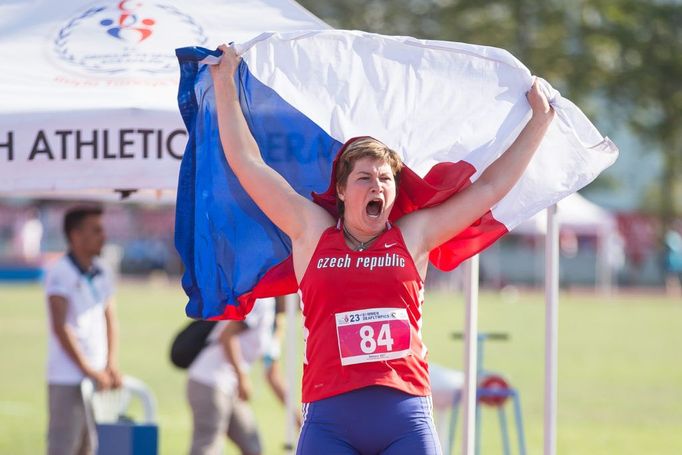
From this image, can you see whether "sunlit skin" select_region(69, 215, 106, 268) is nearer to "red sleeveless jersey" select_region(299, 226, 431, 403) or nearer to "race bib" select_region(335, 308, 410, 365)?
"red sleeveless jersey" select_region(299, 226, 431, 403)

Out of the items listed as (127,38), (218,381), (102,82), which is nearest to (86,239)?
(218,381)

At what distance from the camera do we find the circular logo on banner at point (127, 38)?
6.12 meters

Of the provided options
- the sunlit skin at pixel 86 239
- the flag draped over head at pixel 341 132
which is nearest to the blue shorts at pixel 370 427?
the flag draped over head at pixel 341 132

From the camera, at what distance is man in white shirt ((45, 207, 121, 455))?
7.53 metres

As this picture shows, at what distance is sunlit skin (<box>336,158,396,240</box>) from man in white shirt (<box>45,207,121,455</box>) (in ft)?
11.2

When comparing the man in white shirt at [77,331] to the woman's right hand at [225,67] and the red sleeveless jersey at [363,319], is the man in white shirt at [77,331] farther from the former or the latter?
the red sleeveless jersey at [363,319]

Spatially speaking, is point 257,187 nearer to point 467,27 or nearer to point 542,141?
point 542,141

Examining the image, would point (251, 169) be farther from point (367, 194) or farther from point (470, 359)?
point (470, 359)

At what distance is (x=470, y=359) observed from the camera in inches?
227

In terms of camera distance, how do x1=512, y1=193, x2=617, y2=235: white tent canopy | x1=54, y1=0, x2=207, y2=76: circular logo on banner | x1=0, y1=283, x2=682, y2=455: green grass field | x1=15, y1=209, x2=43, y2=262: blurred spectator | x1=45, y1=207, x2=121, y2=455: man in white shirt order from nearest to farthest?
x1=54, y1=0, x2=207, y2=76: circular logo on banner < x1=45, y1=207, x2=121, y2=455: man in white shirt < x1=0, y1=283, x2=682, y2=455: green grass field < x1=512, y1=193, x2=617, y2=235: white tent canopy < x1=15, y1=209, x2=43, y2=262: blurred spectator

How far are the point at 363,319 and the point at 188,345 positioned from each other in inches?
138

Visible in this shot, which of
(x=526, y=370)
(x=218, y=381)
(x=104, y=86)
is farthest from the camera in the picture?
(x=526, y=370)

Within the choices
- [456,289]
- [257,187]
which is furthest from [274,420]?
[456,289]

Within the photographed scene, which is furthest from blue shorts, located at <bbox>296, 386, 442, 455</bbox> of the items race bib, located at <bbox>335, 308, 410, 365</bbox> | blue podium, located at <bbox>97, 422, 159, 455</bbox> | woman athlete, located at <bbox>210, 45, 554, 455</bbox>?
blue podium, located at <bbox>97, 422, 159, 455</bbox>
